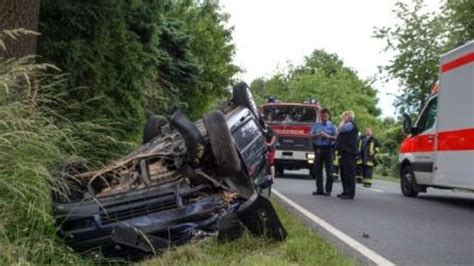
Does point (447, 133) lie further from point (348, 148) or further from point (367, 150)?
point (367, 150)

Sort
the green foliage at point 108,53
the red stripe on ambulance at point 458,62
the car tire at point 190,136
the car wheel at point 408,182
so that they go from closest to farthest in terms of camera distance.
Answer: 1. the car tire at point 190,136
2. the green foliage at point 108,53
3. the red stripe on ambulance at point 458,62
4. the car wheel at point 408,182

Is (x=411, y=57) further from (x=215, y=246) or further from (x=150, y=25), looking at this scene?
(x=215, y=246)

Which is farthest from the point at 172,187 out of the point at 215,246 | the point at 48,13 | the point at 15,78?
the point at 48,13

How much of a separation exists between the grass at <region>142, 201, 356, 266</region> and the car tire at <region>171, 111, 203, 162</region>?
33.2 inches

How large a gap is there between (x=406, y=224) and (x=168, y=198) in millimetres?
4189

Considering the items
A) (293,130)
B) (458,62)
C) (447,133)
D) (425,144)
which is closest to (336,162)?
(293,130)

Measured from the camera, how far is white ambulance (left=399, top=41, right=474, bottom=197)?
10758 millimetres

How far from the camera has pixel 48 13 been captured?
10.1 m

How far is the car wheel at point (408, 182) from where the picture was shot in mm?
13727

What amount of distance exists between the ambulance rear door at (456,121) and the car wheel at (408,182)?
154 cm

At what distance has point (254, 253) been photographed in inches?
221

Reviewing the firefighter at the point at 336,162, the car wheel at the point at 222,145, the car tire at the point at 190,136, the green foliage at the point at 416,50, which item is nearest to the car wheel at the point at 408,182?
the firefighter at the point at 336,162

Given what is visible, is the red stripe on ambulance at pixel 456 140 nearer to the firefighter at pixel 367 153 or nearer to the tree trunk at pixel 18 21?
the firefighter at pixel 367 153

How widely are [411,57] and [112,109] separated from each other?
2470 cm
